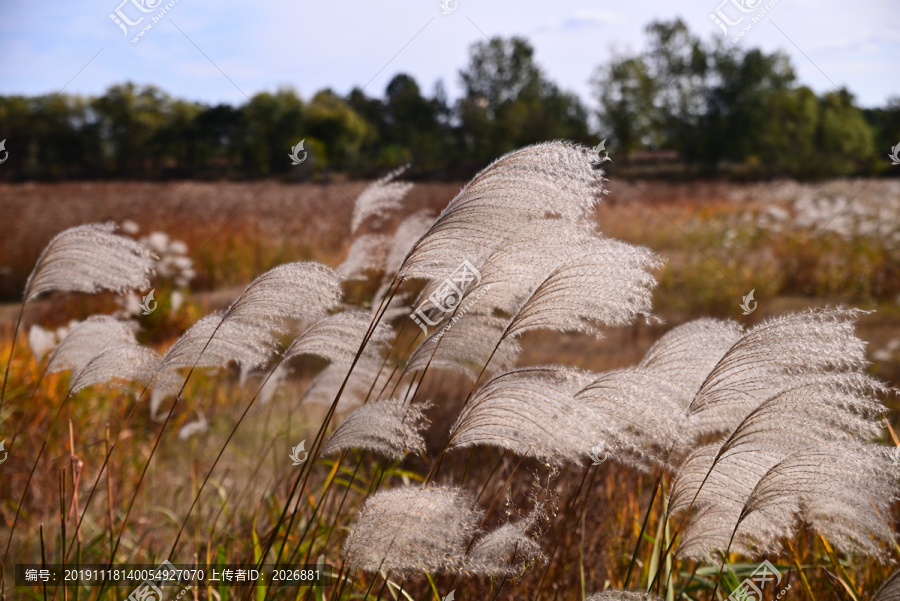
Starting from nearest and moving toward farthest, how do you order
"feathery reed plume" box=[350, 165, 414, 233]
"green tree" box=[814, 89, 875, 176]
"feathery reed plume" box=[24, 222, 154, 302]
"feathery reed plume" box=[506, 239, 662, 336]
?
1. "feathery reed plume" box=[506, 239, 662, 336]
2. "feathery reed plume" box=[24, 222, 154, 302]
3. "feathery reed plume" box=[350, 165, 414, 233]
4. "green tree" box=[814, 89, 875, 176]

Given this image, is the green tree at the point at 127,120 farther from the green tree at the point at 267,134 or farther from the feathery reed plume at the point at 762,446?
the feathery reed plume at the point at 762,446

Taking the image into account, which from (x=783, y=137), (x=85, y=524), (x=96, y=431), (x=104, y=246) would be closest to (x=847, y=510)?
(x=104, y=246)

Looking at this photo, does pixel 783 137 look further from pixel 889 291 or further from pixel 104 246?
pixel 104 246

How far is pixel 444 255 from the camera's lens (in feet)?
Result: 4.61

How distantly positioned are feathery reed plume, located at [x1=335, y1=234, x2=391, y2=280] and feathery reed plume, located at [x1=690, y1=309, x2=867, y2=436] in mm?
1488

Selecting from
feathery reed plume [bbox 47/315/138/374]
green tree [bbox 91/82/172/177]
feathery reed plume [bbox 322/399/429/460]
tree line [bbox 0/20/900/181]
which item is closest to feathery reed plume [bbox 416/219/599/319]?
→ feathery reed plume [bbox 322/399/429/460]

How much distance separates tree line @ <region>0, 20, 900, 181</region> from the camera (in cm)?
1215

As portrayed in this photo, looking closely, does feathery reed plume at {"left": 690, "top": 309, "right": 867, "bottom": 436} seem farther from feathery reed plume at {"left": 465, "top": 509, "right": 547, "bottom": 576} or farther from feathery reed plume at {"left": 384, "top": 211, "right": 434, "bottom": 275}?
feathery reed plume at {"left": 384, "top": 211, "right": 434, "bottom": 275}

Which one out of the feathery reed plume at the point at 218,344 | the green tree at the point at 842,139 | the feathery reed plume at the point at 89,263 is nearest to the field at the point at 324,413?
the feathery reed plume at the point at 218,344

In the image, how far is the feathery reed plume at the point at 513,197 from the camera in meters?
1.31

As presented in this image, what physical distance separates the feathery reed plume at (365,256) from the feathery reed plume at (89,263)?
2.64 feet

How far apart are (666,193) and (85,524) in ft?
47.8

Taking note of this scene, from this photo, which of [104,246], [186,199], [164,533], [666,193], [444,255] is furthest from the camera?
[666,193]

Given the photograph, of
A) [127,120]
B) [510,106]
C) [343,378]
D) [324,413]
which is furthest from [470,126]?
[343,378]
